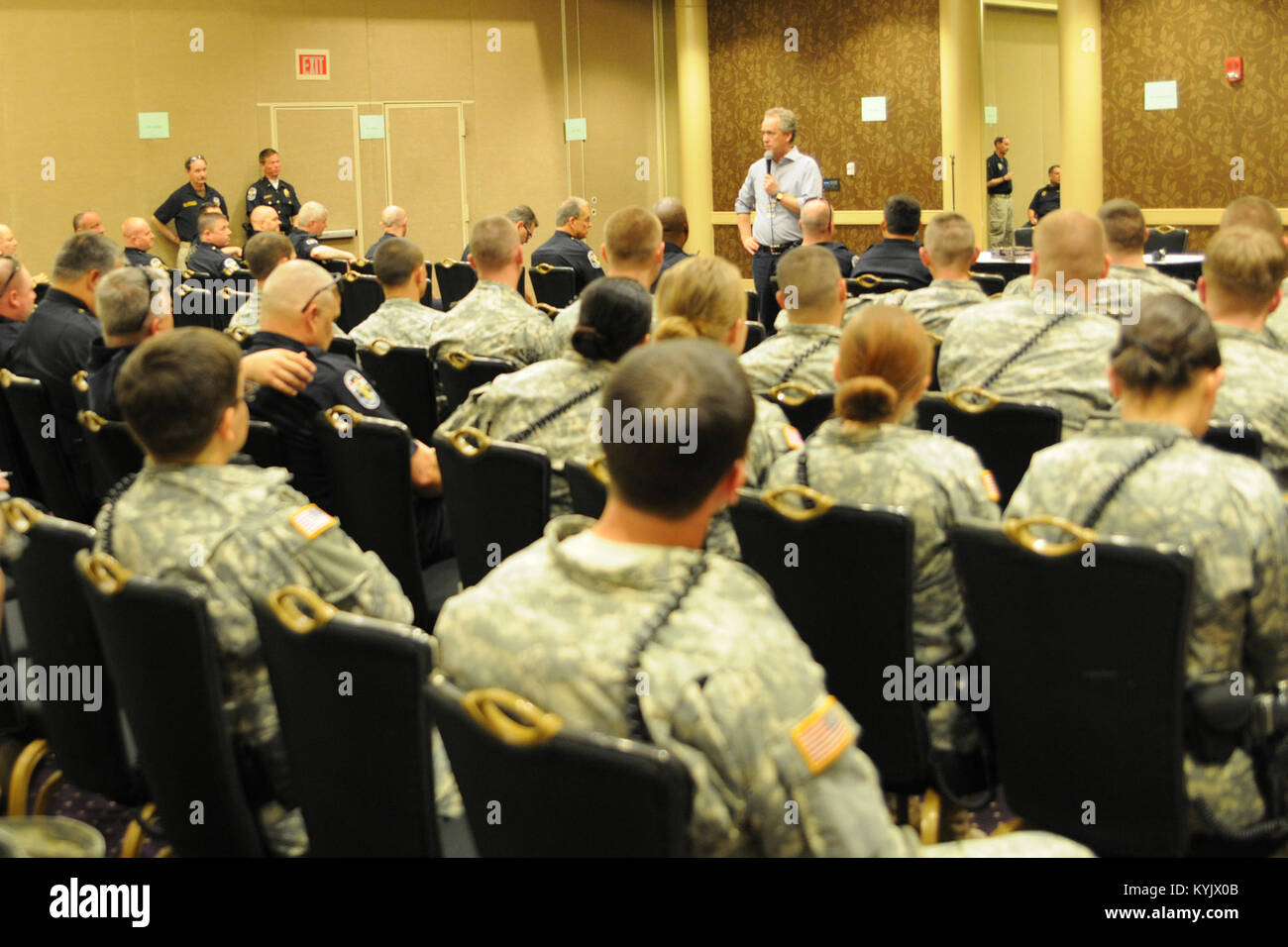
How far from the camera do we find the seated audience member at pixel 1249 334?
3045 millimetres

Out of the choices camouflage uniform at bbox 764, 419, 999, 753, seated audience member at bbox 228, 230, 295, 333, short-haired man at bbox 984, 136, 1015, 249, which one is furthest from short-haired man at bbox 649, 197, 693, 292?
short-haired man at bbox 984, 136, 1015, 249

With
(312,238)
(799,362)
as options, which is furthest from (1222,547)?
(312,238)

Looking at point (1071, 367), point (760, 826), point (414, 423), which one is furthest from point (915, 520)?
point (414, 423)

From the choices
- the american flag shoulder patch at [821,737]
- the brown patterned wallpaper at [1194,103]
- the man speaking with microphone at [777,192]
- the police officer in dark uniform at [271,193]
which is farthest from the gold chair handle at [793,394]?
the police officer in dark uniform at [271,193]

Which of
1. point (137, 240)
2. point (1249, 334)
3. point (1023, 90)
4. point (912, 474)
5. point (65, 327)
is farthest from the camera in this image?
point (1023, 90)

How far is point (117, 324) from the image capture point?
3820 millimetres

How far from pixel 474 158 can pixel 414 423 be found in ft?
29.9

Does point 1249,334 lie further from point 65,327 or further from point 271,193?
point 271,193

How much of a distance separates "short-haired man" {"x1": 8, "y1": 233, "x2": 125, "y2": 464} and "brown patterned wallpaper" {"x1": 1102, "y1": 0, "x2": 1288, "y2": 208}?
27.0 feet

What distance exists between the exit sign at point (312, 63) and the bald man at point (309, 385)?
979 cm

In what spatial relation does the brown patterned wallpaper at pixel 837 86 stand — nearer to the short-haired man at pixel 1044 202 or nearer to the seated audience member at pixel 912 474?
the short-haired man at pixel 1044 202

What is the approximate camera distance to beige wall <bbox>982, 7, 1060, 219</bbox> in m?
15.0

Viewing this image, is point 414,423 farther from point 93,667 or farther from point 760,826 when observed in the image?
point 760,826

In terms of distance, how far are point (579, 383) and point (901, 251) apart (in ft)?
14.0
